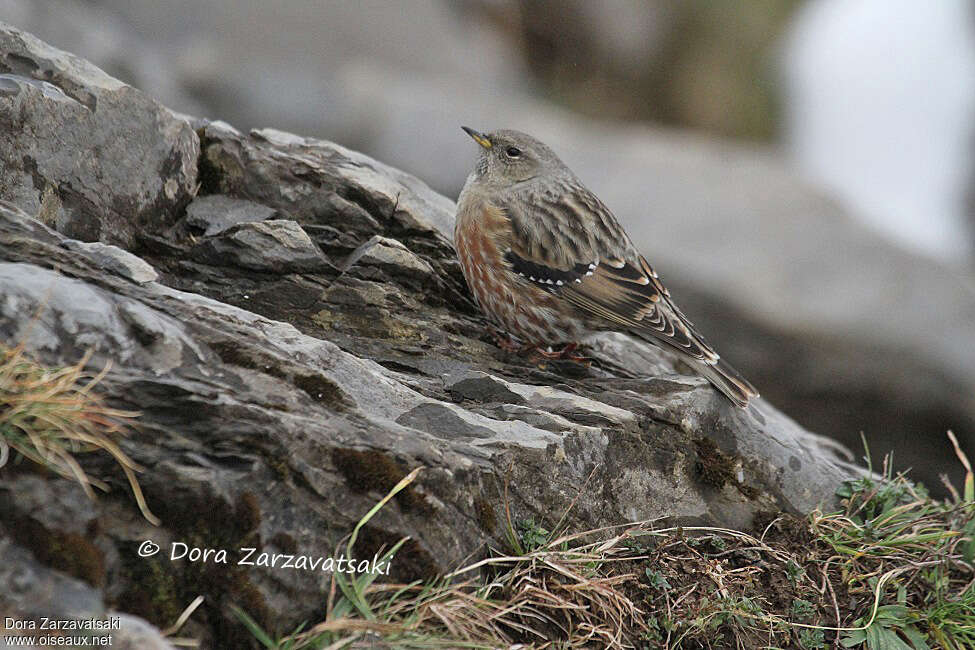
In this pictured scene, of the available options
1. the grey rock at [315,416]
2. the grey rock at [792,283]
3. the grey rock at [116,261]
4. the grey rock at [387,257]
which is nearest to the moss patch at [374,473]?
the grey rock at [315,416]

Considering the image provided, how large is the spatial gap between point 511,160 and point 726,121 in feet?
42.1

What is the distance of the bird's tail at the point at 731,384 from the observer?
5484 millimetres

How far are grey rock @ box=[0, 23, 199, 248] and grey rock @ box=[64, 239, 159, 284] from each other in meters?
0.69

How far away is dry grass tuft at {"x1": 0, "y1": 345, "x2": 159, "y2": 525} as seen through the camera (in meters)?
3.35

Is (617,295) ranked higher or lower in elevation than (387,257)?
higher

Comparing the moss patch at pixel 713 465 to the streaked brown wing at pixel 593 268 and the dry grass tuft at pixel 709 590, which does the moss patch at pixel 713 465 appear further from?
the streaked brown wing at pixel 593 268

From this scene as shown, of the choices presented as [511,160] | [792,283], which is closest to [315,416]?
[511,160]

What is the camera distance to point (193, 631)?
350cm

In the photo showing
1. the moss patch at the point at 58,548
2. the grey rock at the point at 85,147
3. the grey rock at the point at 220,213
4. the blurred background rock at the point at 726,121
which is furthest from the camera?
the blurred background rock at the point at 726,121

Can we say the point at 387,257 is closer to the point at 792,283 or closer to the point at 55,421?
the point at 55,421

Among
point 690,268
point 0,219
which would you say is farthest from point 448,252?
point 690,268

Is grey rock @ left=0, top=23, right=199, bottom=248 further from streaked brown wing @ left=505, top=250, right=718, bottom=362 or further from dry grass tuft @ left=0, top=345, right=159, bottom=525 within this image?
streaked brown wing @ left=505, top=250, right=718, bottom=362

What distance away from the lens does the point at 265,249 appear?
5535mm

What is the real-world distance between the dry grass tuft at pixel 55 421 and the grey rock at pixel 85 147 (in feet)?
5.73
